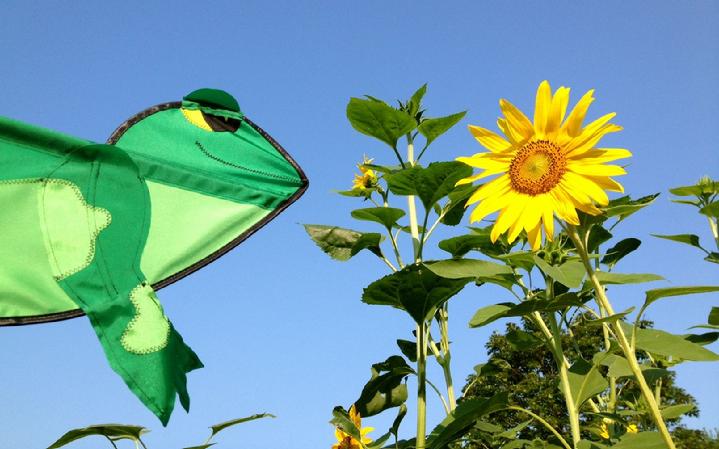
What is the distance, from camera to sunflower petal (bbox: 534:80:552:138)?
55.4 inches

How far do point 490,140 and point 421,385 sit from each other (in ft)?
2.41

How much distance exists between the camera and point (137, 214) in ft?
9.50

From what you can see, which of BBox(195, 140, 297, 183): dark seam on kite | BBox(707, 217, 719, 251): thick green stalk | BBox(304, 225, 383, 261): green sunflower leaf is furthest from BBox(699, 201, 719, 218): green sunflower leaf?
BBox(195, 140, 297, 183): dark seam on kite

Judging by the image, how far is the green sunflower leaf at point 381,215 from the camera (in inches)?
Result: 77.3

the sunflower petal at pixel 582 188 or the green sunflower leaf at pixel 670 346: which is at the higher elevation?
the sunflower petal at pixel 582 188

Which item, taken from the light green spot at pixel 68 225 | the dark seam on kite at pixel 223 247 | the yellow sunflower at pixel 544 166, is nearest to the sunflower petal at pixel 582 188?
the yellow sunflower at pixel 544 166

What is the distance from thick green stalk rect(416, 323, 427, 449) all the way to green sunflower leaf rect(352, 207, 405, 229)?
0.34 m

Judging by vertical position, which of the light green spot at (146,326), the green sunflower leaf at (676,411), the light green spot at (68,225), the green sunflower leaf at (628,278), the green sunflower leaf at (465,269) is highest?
the light green spot at (68,225)

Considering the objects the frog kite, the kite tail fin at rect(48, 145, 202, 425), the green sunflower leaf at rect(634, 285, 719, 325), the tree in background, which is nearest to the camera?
the green sunflower leaf at rect(634, 285, 719, 325)

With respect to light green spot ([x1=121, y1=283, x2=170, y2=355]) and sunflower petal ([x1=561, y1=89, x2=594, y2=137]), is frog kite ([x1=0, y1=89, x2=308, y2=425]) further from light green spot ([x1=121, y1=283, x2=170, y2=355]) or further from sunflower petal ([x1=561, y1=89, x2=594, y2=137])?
sunflower petal ([x1=561, y1=89, x2=594, y2=137])

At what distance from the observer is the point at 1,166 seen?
107 inches

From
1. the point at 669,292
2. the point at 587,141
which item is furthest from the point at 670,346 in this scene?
the point at 587,141

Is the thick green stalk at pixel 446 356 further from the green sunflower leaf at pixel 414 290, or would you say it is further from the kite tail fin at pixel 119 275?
the kite tail fin at pixel 119 275

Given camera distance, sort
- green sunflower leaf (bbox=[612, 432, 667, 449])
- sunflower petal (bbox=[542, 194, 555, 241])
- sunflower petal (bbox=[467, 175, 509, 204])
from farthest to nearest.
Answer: sunflower petal (bbox=[467, 175, 509, 204]) < sunflower petal (bbox=[542, 194, 555, 241]) < green sunflower leaf (bbox=[612, 432, 667, 449])
